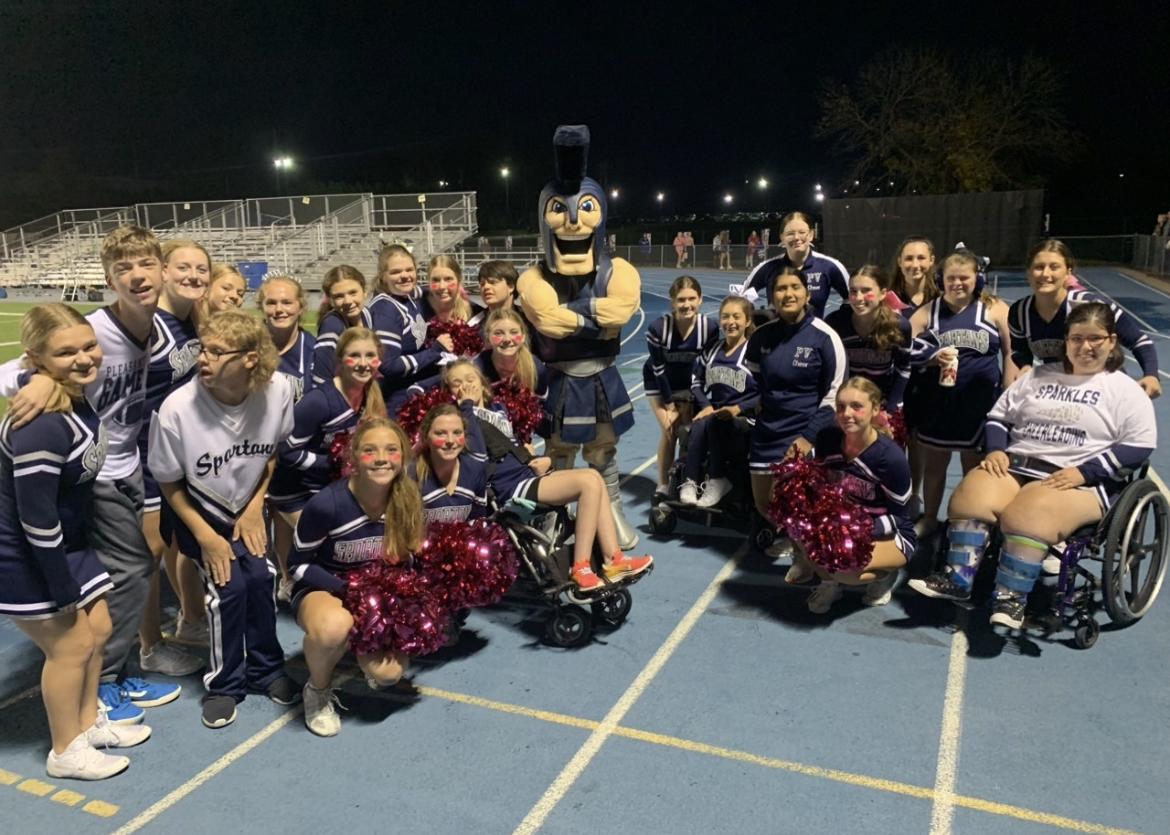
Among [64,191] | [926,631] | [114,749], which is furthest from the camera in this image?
[64,191]

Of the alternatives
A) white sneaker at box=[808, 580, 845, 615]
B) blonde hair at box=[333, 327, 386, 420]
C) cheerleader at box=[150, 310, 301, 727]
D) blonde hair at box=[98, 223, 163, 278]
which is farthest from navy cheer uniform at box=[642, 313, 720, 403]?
blonde hair at box=[98, 223, 163, 278]

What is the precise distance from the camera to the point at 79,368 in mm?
2994

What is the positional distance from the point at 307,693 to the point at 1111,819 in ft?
9.78

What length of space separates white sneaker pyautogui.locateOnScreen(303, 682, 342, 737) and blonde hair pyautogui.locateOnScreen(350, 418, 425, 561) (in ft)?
2.01

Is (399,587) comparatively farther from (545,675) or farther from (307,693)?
(545,675)

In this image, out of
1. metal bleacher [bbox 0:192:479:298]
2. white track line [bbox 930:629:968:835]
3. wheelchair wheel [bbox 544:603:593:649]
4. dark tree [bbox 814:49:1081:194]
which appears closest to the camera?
white track line [bbox 930:629:968:835]

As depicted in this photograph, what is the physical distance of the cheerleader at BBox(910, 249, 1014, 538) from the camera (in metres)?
4.83

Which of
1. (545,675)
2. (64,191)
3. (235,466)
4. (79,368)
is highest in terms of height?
(64,191)

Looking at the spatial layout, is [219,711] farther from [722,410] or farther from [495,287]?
[722,410]

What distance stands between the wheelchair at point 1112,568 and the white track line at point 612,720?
1609 millimetres

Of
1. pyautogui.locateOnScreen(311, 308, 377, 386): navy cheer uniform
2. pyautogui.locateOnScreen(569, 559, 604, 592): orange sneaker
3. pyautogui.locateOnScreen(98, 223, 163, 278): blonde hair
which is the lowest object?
pyautogui.locateOnScreen(569, 559, 604, 592): orange sneaker

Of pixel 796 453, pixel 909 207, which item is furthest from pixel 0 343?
pixel 909 207

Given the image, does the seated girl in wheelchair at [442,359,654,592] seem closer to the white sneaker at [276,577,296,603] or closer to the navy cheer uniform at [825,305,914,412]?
the white sneaker at [276,577,296,603]

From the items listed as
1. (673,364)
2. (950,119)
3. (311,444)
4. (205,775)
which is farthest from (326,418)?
(950,119)
